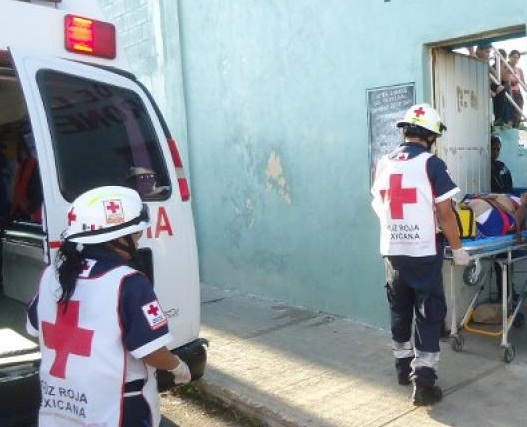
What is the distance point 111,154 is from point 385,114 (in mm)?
2624

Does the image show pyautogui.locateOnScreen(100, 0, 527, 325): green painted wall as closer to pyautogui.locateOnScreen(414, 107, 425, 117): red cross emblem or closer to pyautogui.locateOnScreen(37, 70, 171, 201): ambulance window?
pyautogui.locateOnScreen(414, 107, 425, 117): red cross emblem

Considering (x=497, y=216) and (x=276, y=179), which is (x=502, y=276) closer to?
(x=497, y=216)

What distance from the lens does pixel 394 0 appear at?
16.4 feet

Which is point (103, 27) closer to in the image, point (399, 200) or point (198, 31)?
point (399, 200)

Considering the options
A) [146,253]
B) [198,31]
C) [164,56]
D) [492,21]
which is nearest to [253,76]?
[198,31]

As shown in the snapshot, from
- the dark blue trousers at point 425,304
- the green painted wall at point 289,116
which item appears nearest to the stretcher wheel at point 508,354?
the dark blue trousers at point 425,304

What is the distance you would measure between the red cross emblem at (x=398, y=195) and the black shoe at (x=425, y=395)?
1.05 m

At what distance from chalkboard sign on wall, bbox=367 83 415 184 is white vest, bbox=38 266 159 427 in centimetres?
336

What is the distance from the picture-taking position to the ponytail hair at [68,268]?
2.12 meters

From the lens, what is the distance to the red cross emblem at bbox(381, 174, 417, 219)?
3.80 meters

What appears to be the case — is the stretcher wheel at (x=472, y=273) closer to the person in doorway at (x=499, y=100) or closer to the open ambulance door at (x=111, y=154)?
the open ambulance door at (x=111, y=154)

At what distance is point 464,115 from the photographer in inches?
205

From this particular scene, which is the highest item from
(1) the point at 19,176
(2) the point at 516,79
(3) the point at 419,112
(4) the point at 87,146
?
(2) the point at 516,79

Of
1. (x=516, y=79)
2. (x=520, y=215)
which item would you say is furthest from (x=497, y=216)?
(x=516, y=79)
